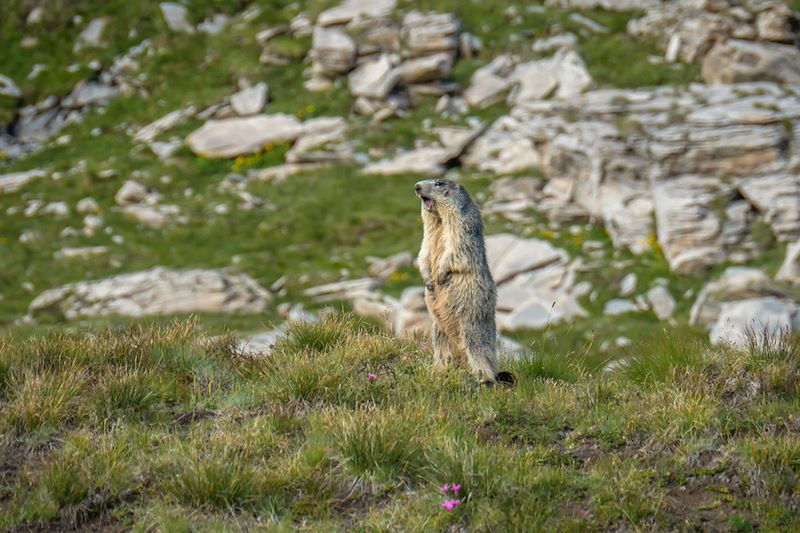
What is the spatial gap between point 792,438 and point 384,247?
25359 mm

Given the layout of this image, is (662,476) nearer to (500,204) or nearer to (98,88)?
(500,204)

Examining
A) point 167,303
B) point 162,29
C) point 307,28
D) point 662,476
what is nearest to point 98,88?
point 162,29

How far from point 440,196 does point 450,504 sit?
15.3ft

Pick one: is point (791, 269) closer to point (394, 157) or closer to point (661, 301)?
point (661, 301)

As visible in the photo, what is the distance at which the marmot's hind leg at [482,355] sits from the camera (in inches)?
384

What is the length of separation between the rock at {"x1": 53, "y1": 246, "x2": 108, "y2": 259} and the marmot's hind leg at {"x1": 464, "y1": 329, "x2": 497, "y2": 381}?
26556 mm

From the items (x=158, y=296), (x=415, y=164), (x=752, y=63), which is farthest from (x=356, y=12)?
(x=158, y=296)

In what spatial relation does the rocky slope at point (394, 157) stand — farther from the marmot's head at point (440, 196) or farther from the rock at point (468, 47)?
the marmot's head at point (440, 196)

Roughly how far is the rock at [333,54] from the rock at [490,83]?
623cm

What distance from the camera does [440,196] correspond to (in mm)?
10523

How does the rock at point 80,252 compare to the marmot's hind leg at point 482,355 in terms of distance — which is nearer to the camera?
the marmot's hind leg at point 482,355

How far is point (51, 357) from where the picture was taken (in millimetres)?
9539

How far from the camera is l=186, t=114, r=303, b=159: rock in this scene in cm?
4044

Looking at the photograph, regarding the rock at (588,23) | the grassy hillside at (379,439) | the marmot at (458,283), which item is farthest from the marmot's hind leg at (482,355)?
the rock at (588,23)
